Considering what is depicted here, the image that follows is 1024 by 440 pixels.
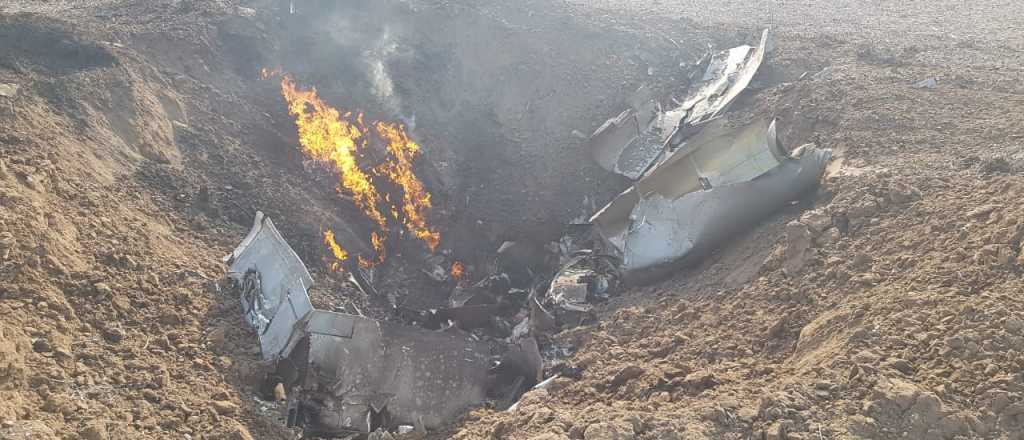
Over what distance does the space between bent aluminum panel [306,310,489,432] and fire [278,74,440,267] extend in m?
2.67

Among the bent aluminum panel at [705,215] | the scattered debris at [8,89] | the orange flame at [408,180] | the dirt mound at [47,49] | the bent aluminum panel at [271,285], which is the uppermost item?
the dirt mound at [47,49]

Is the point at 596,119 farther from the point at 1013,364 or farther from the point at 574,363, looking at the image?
the point at 1013,364

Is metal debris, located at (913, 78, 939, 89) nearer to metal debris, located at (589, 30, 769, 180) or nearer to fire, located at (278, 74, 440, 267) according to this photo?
metal debris, located at (589, 30, 769, 180)

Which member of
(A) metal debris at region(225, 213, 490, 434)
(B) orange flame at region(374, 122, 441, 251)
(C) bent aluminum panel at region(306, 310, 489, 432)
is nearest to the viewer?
(A) metal debris at region(225, 213, 490, 434)

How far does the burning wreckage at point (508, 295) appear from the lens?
633cm

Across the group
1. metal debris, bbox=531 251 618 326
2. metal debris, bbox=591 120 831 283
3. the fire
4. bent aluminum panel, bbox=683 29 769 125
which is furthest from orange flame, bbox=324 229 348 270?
bent aluminum panel, bbox=683 29 769 125

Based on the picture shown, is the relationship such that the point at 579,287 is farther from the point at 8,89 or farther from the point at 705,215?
the point at 8,89

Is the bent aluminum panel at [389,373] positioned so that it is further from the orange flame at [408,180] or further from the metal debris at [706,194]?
the orange flame at [408,180]

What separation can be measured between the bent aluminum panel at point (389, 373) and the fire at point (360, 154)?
8.75 ft

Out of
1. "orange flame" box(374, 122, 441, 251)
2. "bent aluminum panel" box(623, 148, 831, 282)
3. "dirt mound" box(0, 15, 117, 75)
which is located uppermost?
"dirt mound" box(0, 15, 117, 75)

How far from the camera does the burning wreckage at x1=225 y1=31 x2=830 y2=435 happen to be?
6.33 m

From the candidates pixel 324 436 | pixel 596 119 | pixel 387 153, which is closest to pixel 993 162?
pixel 596 119

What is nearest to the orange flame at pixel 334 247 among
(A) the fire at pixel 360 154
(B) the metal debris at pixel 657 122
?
(A) the fire at pixel 360 154

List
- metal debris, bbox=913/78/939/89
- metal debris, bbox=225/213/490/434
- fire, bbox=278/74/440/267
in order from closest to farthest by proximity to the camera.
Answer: metal debris, bbox=225/213/490/434 → metal debris, bbox=913/78/939/89 → fire, bbox=278/74/440/267
